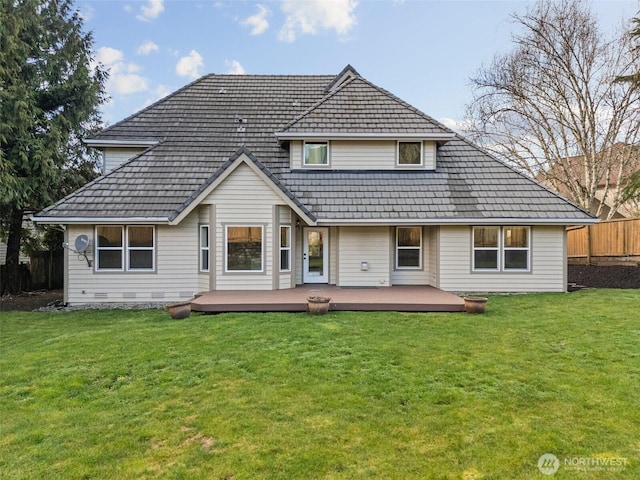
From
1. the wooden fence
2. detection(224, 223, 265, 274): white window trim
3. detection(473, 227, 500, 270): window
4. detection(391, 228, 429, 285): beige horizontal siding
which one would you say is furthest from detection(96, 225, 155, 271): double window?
the wooden fence

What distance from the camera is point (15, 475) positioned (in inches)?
135

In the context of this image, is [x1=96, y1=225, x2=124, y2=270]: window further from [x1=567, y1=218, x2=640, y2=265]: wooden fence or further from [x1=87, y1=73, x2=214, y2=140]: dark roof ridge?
[x1=567, y1=218, x2=640, y2=265]: wooden fence

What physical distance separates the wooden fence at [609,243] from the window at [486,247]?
7238mm

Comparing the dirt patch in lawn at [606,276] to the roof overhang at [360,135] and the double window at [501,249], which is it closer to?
the double window at [501,249]

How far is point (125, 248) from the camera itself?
12.0 m

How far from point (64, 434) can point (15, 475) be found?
680mm

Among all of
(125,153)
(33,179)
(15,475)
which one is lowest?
(15,475)

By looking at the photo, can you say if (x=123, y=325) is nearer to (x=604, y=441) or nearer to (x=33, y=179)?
(x=33, y=179)

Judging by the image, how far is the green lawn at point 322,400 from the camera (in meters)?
3.54

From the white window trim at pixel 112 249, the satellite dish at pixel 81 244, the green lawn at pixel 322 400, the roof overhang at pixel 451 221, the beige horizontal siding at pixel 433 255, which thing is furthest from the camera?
the beige horizontal siding at pixel 433 255

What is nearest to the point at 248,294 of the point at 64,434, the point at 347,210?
the point at 347,210

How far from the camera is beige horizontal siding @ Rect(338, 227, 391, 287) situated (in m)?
12.8

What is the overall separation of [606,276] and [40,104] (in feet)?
75.5

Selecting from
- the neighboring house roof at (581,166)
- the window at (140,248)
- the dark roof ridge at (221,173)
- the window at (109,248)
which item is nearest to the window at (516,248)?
the dark roof ridge at (221,173)
